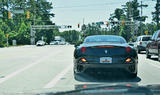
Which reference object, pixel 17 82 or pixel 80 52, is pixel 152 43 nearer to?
pixel 80 52

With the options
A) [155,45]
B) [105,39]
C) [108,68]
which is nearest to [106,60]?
[108,68]

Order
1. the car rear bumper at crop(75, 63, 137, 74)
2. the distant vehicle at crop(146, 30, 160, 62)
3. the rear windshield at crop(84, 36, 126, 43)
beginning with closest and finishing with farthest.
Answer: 1. the car rear bumper at crop(75, 63, 137, 74)
2. the rear windshield at crop(84, 36, 126, 43)
3. the distant vehicle at crop(146, 30, 160, 62)

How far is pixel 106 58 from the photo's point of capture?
7320 millimetres

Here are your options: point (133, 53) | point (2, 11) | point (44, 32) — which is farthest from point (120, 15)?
point (133, 53)

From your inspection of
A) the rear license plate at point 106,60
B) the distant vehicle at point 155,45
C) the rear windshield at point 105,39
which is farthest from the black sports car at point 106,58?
the distant vehicle at point 155,45

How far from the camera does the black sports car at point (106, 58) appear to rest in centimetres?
729

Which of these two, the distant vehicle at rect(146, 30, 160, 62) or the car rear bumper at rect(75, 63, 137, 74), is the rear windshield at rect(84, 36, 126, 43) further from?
the distant vehicle at rect(146, 30, 160, 62)

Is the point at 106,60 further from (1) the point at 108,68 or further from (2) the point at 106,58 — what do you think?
(1) the point at 108,68

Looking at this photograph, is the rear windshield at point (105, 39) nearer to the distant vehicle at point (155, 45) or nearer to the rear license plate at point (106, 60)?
the rear license plate at point (106, 60)

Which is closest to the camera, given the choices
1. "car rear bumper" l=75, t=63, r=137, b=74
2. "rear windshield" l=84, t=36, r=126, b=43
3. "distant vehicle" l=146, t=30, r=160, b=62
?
"car rear bumper" l=75, t=63, r=137, b=74

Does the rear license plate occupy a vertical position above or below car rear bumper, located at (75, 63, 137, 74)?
above

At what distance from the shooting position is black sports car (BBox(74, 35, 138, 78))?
23.9ft

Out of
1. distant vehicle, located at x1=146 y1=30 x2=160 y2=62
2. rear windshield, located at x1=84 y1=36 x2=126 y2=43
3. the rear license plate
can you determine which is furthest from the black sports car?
distant vehicle, located at x1=146 y1=30 x2=160 y2=62

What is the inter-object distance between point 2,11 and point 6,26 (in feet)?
31.2
